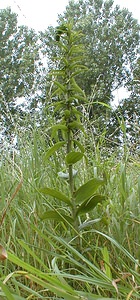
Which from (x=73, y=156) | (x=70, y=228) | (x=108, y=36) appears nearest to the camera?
(x=73, y=156)

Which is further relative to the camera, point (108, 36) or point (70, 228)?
point (108, 36)

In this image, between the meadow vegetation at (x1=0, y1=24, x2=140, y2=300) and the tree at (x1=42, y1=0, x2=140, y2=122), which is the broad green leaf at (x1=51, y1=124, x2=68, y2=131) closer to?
the meadow vegetation at (x1=0, y1=24, x2=140, y2=300)

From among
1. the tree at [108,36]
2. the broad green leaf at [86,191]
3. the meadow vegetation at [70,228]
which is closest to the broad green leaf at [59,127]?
the meadow vegetation at [70,228]

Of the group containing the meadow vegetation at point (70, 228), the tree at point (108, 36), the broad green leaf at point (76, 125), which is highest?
the tree at point (108, 36)

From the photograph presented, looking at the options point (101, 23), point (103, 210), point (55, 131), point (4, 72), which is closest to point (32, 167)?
point (103, 210)

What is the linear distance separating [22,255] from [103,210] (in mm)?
241

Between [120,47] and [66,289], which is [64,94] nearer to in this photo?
[66,289]

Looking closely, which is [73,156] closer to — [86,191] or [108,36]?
[86,191]

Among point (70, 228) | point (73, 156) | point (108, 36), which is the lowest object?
point (70, 228)

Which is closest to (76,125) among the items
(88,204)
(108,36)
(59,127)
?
(59,127)

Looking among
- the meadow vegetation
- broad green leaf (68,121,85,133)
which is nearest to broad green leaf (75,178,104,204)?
the meadow vegetation

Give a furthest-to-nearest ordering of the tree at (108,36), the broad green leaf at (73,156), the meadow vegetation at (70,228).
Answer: the tree at (108,36) → the broad green leaf at (73,156) → the meadow vegetation at (70,228)

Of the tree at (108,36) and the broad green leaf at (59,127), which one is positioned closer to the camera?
the broad green leaf at (59,127)

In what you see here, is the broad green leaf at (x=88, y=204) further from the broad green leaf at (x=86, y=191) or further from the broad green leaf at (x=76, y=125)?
the broad green leaf at (x=76, y=125)
